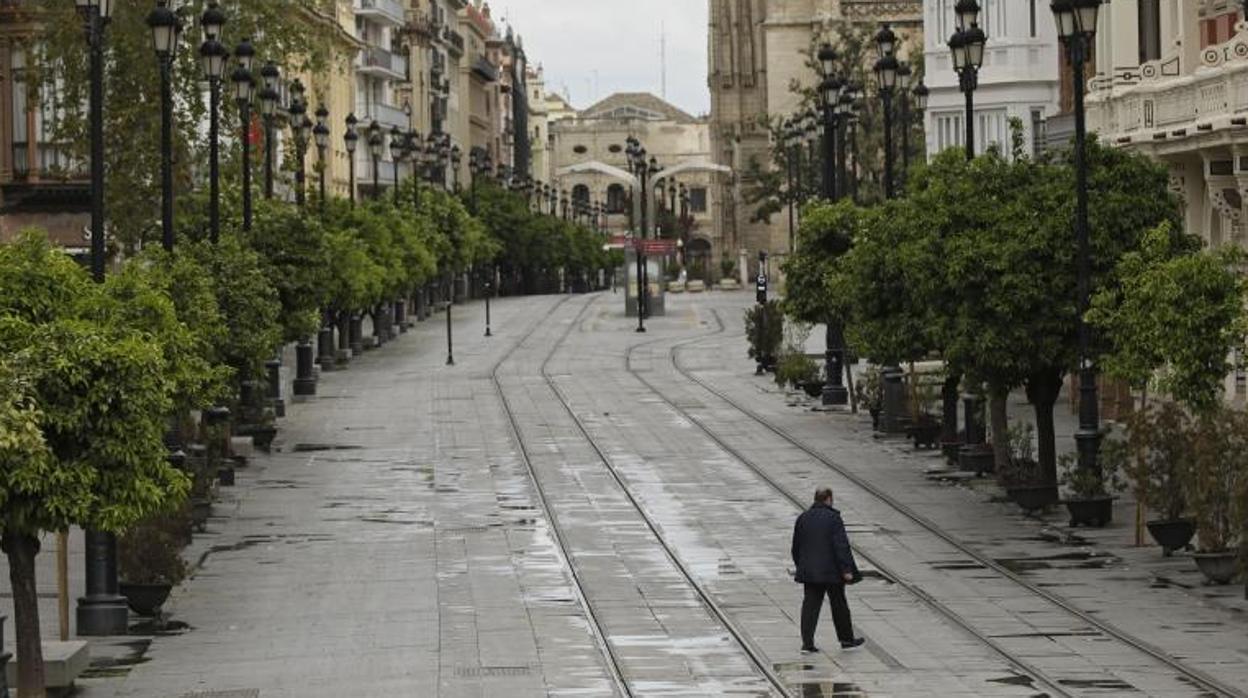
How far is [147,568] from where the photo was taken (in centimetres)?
2880

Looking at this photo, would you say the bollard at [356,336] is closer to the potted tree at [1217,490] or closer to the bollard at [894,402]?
the bollard at [894,402]

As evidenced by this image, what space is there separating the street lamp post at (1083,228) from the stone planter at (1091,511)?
49 centimetres

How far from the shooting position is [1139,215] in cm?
3681

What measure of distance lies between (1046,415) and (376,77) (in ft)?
335

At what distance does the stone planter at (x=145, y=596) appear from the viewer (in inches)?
1117

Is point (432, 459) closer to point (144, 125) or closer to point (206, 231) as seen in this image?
point (206, 231)

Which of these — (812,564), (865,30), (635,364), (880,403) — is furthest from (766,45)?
(812,564)

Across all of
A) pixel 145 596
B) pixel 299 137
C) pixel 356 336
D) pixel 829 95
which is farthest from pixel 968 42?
pixel 356 336

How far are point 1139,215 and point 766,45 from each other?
494ft

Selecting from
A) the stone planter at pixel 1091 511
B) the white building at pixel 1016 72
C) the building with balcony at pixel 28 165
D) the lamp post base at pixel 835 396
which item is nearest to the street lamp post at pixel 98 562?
the stone planter at pixel 1091 511

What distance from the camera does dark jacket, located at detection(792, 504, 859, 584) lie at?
2510 centimetres

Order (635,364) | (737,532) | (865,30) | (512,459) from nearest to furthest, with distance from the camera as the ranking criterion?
(737,532)
(512,459)
(635,364)
(865,30)

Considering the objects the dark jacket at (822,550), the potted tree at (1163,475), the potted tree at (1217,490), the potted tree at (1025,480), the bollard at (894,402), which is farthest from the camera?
the bollard at (894,402)

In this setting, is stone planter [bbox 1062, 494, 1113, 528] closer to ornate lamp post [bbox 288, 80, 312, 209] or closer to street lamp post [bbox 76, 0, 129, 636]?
street lamp post [bbox 76, 0, 129, 636]
